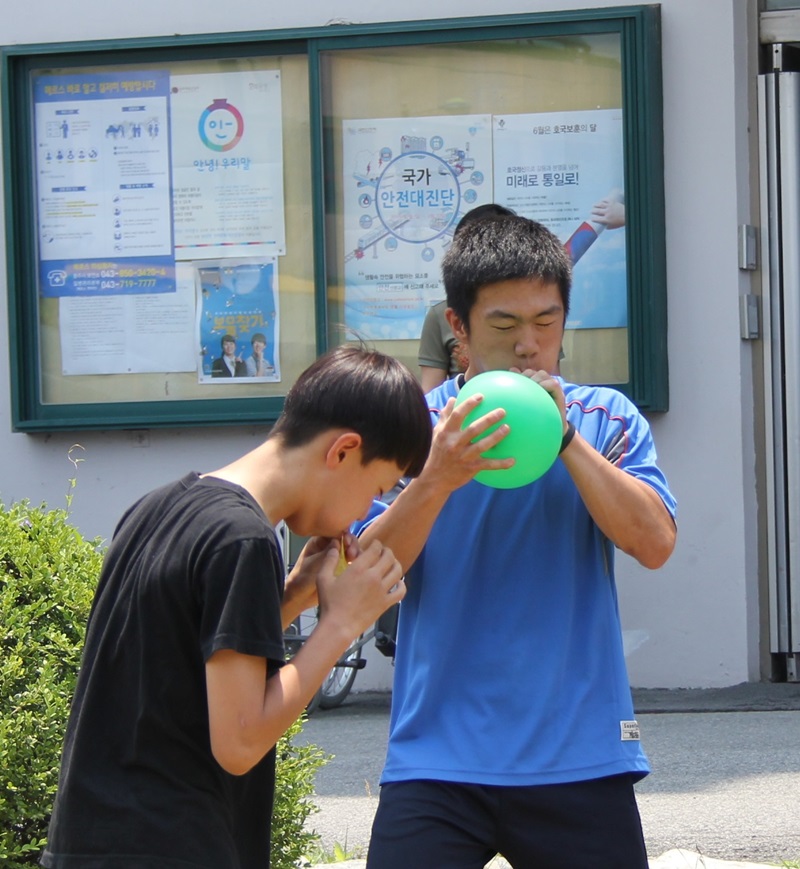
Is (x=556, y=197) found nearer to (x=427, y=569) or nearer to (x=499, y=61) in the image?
(x=499, y=61)

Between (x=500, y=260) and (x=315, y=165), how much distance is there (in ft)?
15.3

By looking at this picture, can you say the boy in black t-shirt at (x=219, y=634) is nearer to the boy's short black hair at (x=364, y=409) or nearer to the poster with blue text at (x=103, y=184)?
the boy's short black hair at (x=364, y=409)

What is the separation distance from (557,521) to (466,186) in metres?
4.78

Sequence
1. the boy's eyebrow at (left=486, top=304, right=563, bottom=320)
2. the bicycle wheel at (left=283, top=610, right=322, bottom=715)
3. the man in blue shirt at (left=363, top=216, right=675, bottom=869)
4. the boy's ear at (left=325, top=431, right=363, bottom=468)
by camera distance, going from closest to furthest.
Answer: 1. the boy's ear at (left=325, top=431, right=363, bottom=468)
2. the man in blue shirt at (left=363, top=216, right=675, bottom=869)
3. the boy's eyebrow at (left=486, top=304, right=563, bottom=320)
4. the bicycle wheel at (left=283, top=610, right=322, bottom=715)

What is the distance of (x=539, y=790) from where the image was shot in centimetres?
261

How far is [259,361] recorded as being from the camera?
7527mm

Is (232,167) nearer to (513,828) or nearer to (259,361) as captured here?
(259,361)

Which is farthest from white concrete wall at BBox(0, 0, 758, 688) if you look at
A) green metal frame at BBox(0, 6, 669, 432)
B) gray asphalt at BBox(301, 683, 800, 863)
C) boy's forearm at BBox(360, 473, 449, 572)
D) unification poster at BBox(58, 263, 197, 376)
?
boy's forearm at BBox(360, 473, 449, 572)

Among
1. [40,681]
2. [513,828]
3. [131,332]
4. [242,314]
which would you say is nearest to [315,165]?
[242,314]

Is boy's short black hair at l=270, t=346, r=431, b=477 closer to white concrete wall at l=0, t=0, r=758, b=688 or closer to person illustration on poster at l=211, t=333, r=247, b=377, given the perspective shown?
white concrete wall at l=0, t=0, r=758, b=688

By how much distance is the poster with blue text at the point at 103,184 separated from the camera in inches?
298

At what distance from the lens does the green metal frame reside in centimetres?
705

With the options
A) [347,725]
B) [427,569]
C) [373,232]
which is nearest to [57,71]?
[373,232]

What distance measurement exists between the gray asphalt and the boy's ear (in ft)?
8.87
